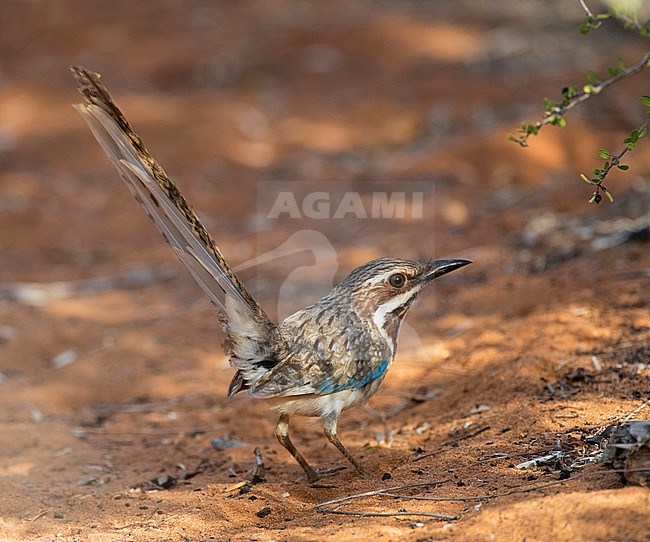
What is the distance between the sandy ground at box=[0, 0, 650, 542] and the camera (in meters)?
4.55

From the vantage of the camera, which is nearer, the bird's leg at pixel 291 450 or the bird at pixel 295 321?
the bird at pixel 295 321

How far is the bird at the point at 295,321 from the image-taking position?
14.3ft

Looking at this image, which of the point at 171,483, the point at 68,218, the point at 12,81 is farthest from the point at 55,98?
Answer: the point at 171,483

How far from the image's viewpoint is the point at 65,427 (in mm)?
6398

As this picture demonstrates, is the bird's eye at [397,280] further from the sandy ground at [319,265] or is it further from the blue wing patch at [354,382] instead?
the sandy ground at [319,265]

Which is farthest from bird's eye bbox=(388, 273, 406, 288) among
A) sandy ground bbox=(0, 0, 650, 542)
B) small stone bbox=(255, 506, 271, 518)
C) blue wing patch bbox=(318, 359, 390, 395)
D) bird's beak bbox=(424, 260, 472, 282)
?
small stone bbox=(255, 506, 271, 518)

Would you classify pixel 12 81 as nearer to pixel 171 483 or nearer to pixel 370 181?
pixel 370 181

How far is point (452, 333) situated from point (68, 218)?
7.47 meters

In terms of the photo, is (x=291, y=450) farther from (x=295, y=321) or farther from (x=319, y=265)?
(x=319, y=265)

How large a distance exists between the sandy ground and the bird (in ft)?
1.83

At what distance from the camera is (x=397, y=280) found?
5223 millimetres

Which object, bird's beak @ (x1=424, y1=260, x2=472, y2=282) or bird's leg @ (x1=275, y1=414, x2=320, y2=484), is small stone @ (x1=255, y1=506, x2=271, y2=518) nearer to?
bird's leg @ (x1=275, y1=414, x2=320, y2=484)

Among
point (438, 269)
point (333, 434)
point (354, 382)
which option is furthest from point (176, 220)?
point (438, 269)

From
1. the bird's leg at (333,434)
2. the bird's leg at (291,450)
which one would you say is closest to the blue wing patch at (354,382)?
the bird's leg at (333,434)
